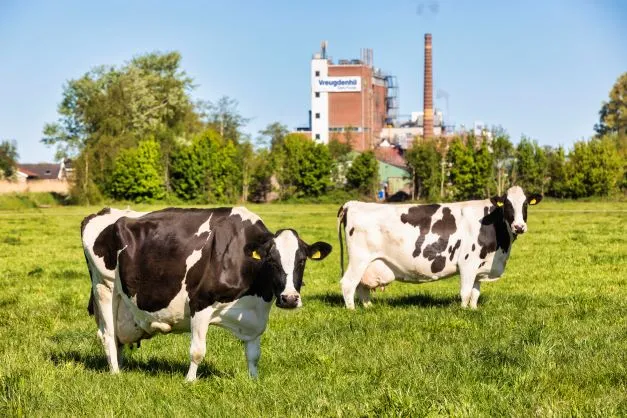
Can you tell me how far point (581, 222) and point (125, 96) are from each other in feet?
206

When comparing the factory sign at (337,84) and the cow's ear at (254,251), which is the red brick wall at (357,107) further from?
the cow's ear at (254,251)

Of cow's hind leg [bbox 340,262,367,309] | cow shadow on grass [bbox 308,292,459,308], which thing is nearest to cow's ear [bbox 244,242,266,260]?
cow's hind leg [bbox 340,262,367,309]

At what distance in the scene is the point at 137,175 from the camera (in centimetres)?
8275

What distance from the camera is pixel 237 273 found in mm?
8773

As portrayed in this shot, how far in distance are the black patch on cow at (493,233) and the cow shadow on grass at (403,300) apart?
1.07m

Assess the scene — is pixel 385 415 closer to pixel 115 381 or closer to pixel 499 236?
pixel 115 381

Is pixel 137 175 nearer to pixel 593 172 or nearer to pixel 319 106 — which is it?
pixel 593 172

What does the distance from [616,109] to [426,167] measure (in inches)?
2551

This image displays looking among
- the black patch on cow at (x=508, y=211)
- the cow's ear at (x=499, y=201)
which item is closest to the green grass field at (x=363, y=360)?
the black patch on cow at (x=508, y=211)

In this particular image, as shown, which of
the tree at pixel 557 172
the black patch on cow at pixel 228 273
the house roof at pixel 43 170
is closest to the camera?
the black patch on cow at pixel 228 273

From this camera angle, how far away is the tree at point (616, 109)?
5379 inches

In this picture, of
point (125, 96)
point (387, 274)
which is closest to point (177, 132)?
point (125, 96)

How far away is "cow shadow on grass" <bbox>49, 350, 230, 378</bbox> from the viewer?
31.0 ft

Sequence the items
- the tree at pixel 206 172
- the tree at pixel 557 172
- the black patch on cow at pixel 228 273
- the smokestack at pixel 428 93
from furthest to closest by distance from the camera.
Answer: the smokestack at pixel 428 93
the tree at pixel 206 172
the tree at pixel 557 172
the black patch on cow at pixel 228 273
